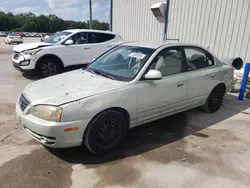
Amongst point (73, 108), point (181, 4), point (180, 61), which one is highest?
point (181, 4)

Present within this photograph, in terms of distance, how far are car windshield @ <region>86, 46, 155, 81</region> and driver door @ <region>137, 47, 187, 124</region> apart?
19 centimetres

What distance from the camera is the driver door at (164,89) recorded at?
3441 millimetres

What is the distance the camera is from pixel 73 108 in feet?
9.04

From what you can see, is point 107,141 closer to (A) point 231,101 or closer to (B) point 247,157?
(B) point 247,157

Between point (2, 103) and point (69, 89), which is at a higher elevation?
point (69, 89)

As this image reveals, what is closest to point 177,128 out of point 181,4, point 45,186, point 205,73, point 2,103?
point 205,73

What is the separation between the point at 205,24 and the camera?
832 centimetres

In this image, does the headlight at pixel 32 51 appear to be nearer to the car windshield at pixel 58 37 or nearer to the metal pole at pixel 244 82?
the car windshield at pixel 58 37

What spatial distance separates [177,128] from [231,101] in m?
2.65

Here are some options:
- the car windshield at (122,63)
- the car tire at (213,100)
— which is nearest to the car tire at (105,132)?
the car windshield at (122,63)

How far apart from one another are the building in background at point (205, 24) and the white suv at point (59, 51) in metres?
2.98

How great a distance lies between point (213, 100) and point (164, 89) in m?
1.79

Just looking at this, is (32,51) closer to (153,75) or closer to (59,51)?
(59,51)

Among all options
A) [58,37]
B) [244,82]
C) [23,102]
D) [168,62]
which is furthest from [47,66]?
[244,82]
